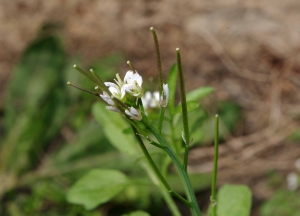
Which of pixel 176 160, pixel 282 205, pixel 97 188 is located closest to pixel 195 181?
pixel 282 205

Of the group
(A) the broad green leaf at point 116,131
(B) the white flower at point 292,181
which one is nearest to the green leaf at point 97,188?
(A) the broad green leaf at point 116,131

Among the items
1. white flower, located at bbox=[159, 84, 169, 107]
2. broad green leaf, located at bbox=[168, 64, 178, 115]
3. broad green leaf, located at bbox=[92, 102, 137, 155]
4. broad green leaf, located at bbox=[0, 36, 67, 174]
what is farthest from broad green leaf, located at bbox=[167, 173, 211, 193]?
white flower, located at bbox=[159, 84, 169, 107]

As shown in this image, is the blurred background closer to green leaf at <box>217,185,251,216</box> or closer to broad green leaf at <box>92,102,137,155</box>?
broad green leaf at <box>92,102,137,155</box>

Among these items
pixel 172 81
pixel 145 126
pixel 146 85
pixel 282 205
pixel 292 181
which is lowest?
pixel 282 205

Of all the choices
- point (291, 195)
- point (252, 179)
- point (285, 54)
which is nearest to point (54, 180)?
point (252, 179)

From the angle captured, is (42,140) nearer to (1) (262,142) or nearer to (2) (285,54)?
(1) (262,142)

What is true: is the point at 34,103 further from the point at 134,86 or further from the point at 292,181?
the point at 134,86

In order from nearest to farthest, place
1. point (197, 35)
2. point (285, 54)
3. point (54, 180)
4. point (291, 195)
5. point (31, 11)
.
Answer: point (291, 195)
point (54, 180)
point (285, 54)
point (197, 35)
point (31, 11)
